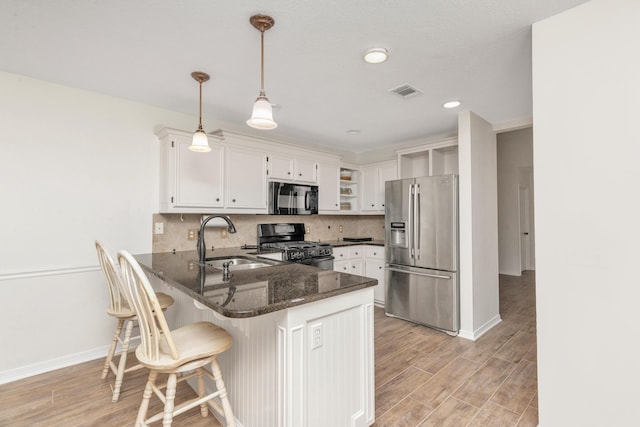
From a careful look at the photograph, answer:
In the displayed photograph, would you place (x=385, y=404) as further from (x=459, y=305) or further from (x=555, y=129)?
(x=555, y=129)

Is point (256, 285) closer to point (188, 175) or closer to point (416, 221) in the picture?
point (188, 175)

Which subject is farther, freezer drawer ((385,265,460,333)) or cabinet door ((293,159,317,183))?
cabinet door ((293,159,317,183))

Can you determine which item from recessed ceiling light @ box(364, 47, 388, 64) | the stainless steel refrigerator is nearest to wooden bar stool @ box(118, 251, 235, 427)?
recessed ceiling light @ box(364, 47, 388, 64)

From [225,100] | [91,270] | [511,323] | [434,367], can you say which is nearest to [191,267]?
[91,270]

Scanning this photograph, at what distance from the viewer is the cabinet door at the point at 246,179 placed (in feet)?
11.3

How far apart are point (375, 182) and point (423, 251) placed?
1597 millimetres

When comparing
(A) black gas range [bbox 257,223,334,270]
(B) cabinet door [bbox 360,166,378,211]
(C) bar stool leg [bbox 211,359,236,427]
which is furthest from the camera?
(B) cabinet door [bbox 360,166,378,211]

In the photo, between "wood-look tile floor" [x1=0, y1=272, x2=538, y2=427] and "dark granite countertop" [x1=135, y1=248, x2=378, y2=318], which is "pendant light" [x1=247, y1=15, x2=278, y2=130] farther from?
"wood-look tile floor" [x1=0, y1=272, x2=538, y2=427]

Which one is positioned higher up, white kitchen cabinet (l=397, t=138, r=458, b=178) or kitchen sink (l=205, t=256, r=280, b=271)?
white kitchen cabinet (l=397, t=138, r=458, b=178)

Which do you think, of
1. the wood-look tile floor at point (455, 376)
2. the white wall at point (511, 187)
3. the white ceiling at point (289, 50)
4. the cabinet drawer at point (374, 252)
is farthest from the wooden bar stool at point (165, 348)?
the white wall at point (511, 187)

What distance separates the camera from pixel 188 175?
3109 mm

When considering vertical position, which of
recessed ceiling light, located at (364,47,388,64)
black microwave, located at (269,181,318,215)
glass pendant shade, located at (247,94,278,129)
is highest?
recessed ceiling light, located at (364,47,388,64)

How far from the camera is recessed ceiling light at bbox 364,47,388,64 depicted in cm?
202

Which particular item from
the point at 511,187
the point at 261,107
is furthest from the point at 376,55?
the point at 511,187
